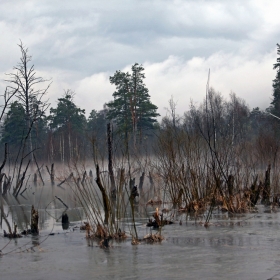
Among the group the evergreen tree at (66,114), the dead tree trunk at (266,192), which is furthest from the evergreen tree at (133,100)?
the dead tree trunk at (266,192)

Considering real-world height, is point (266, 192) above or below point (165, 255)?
above

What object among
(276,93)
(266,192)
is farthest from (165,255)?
(276,93)

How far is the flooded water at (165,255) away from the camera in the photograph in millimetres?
6797

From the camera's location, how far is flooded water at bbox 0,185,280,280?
6.80 m

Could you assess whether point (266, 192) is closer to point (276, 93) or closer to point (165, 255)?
point (165, 255)

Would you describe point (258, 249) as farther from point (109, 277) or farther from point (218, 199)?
point (218, 199)

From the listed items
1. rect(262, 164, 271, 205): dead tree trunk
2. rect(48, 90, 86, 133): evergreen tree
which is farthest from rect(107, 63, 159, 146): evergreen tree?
rect(262, 164, 271, 205): dead tree trunk

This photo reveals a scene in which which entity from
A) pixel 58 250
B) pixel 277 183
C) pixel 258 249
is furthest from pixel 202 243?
pixel 277 183

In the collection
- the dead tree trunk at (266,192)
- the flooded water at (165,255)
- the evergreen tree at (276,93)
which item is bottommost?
the flooded water at (165,255)

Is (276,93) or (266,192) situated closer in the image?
(266,192)

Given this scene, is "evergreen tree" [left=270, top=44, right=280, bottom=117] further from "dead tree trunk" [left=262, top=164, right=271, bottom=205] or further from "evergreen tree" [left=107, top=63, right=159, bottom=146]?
"dead tree trunk" [left=262, top=164, right=271, bottom=205]

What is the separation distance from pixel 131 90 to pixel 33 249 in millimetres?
39015

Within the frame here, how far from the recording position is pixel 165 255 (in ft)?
26.0

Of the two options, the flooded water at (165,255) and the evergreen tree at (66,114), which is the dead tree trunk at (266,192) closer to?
the flooded water at (165,255)
